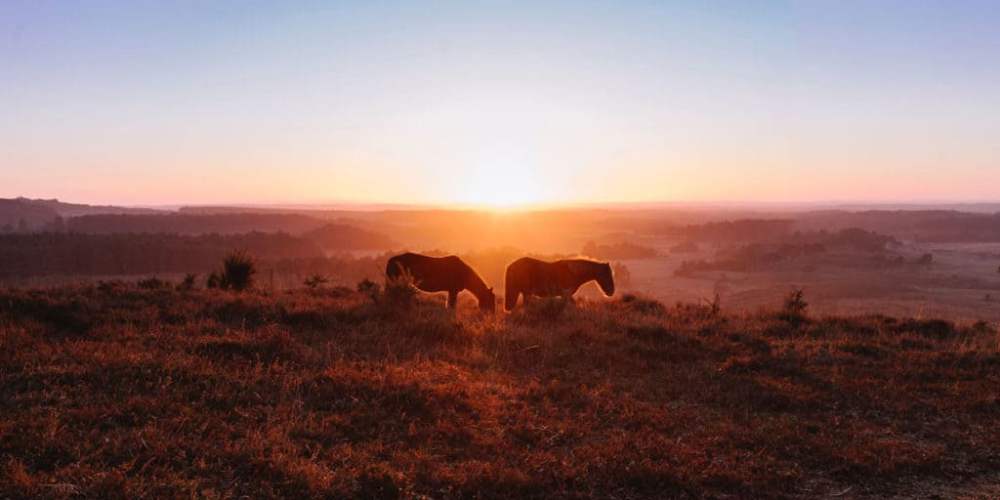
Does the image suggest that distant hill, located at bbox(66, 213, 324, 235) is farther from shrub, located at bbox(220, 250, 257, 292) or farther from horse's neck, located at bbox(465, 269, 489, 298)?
horse's neck, located at bbox(465, 269, 489, 298)

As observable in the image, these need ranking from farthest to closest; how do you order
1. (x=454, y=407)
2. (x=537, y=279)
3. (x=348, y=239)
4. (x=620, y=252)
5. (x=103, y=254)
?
1. (x=348, y=239)
2. (x=620, y=252)
3. (x=103, y=254)
4. (x=537, y=279)
5. (x=454, y=407)

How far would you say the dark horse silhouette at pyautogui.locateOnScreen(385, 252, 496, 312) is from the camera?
1627 cm

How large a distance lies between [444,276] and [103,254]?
5120 cm

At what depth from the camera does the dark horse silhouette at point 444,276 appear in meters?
16.3

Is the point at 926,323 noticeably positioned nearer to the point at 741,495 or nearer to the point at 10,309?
the point at 741,495

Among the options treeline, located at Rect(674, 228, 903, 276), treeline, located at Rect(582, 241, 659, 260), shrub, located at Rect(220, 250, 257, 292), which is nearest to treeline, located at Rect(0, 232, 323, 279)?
shrub, located at Rect(220, 250, 257, 292)

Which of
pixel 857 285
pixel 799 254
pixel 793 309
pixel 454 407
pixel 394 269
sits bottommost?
pixel 857 285

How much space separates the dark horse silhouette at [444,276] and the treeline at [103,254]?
39.8 metres

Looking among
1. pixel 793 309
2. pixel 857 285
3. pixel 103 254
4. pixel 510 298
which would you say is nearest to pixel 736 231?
pixel 857 285

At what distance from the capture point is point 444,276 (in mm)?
16344

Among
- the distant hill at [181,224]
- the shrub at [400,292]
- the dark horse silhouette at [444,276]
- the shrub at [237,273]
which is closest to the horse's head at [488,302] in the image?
the dark horse silhouette at [444,276]

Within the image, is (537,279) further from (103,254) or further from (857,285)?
(103,254)

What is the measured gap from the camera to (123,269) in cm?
5322

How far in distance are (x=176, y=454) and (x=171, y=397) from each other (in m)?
1.67
